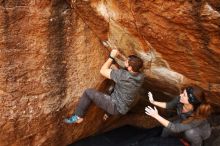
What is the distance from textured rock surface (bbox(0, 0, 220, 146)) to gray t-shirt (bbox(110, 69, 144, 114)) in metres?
0.33

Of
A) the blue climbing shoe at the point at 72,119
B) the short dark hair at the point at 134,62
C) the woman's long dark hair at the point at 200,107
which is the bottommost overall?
the blue climbing shoe at the point at 72,119

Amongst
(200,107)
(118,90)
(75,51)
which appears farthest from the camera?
(75,51)

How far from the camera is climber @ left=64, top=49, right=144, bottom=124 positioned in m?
4.67

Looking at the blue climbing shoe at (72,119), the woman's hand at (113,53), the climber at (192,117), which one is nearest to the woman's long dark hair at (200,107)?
the climber at (192,117)

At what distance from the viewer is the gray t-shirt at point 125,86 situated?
4669 mm

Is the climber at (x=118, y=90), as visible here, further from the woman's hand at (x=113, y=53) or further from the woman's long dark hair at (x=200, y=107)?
the woman's long dark hair at (x=200, y=107)

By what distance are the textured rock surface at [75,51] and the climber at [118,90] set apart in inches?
8.7

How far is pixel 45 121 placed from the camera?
5.20 metres

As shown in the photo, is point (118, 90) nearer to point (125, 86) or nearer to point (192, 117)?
point (125, 86)

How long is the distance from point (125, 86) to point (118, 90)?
0.48 ft

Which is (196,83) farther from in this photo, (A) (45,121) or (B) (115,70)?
(A) (45,121)

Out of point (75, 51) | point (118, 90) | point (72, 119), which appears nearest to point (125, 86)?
point (118, 90)

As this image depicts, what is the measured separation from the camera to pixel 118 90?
482cm

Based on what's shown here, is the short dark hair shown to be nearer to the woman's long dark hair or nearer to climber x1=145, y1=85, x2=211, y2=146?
climber x1=145, y1=85, x2=211, y2=146
